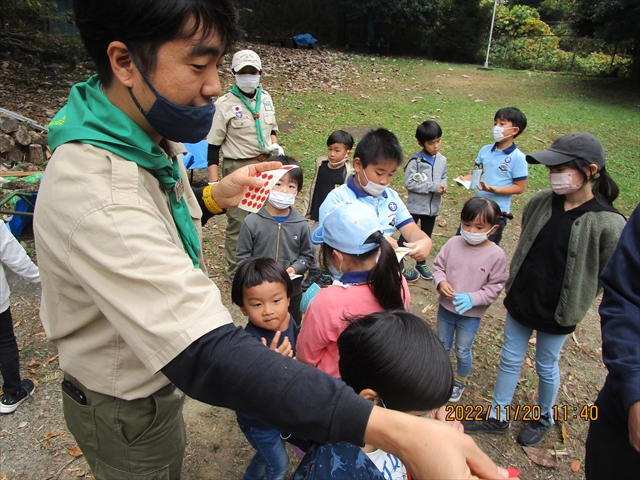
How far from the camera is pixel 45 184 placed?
49.8 inches

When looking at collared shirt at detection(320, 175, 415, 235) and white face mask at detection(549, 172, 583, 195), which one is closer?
white face mask at detection(549, 172, 583, 195)

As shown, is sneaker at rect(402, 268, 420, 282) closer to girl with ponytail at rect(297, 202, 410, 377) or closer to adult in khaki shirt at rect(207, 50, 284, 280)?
adult in khaki shirt at rect(207, 50, 284, 280)

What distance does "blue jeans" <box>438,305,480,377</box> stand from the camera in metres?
3.51

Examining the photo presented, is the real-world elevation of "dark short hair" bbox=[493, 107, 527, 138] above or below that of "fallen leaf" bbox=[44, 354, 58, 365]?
above

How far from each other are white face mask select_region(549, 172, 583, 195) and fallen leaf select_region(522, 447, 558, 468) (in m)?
1.82

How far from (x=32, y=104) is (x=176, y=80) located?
9658 millimetres

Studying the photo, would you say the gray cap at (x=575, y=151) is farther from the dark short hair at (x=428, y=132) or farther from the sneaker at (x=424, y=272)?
the sneaker at (x=424, y=272)

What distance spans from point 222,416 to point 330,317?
1600mm

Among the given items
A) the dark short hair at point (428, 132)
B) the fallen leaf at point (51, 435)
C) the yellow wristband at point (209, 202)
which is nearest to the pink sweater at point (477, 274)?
the dark short hair at point (428, 132)

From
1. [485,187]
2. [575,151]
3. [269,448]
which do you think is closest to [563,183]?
[575,151]

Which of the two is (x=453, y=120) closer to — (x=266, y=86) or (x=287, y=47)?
(x=266, y=86)

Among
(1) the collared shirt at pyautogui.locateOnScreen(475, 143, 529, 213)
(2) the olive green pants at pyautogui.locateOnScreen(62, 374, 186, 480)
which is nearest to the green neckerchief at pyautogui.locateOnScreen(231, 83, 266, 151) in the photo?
(1) the collared shirt at pyautogui.locateOnScreen(475, 143, 529, 213)

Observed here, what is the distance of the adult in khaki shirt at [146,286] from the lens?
3.51 ft

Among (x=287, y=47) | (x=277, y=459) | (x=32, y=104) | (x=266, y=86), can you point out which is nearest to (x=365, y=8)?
(x=287, y=47)
